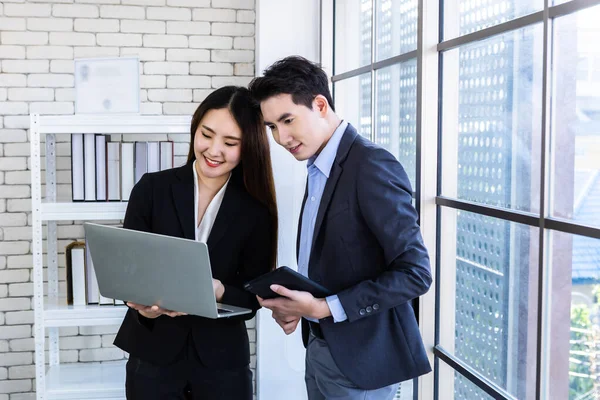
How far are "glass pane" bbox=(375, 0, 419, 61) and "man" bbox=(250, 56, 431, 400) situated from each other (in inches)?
27.6

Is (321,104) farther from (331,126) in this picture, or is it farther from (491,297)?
(491,297)

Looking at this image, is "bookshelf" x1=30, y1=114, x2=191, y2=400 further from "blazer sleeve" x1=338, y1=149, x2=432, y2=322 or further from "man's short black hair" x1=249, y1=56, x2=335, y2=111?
"blazer sleeve" x1=338, y1=149, x2=432, y2=322

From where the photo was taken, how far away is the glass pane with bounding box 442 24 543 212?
5.35 feet

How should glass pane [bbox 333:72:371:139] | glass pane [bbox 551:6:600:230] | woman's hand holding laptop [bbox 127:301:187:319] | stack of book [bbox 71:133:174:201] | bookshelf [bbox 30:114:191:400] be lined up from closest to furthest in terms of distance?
glass pane [bbox 551:6:600:230], woman's hand holding laptop [bbox 127:301:187:319], glass pane [bbox 333:72:371:139], bookshelf [bbox 30:114:191:400], stack of book [bbox 71:133:174:201]

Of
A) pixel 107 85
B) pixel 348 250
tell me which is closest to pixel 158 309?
pixel 348 250

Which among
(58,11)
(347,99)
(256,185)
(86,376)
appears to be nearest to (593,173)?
(256,185)

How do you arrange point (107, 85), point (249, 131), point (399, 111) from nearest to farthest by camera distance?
point (249, 131) < point (399, 111) < point (107, 85)

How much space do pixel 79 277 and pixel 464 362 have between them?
2.02m

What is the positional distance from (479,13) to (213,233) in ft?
3.25

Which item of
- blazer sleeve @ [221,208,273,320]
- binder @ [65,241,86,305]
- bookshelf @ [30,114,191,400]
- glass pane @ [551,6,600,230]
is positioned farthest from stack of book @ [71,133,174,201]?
glass pane @ [551,6,600,230]

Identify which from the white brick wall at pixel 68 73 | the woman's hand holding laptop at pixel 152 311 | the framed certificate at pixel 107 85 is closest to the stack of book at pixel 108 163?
the framed certificate at pixel 107 85

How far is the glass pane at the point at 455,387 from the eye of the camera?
1.99m

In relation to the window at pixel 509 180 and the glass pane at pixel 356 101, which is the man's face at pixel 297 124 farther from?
the glass pane at pixel 356 101

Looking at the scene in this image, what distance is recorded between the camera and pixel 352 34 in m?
3.12
